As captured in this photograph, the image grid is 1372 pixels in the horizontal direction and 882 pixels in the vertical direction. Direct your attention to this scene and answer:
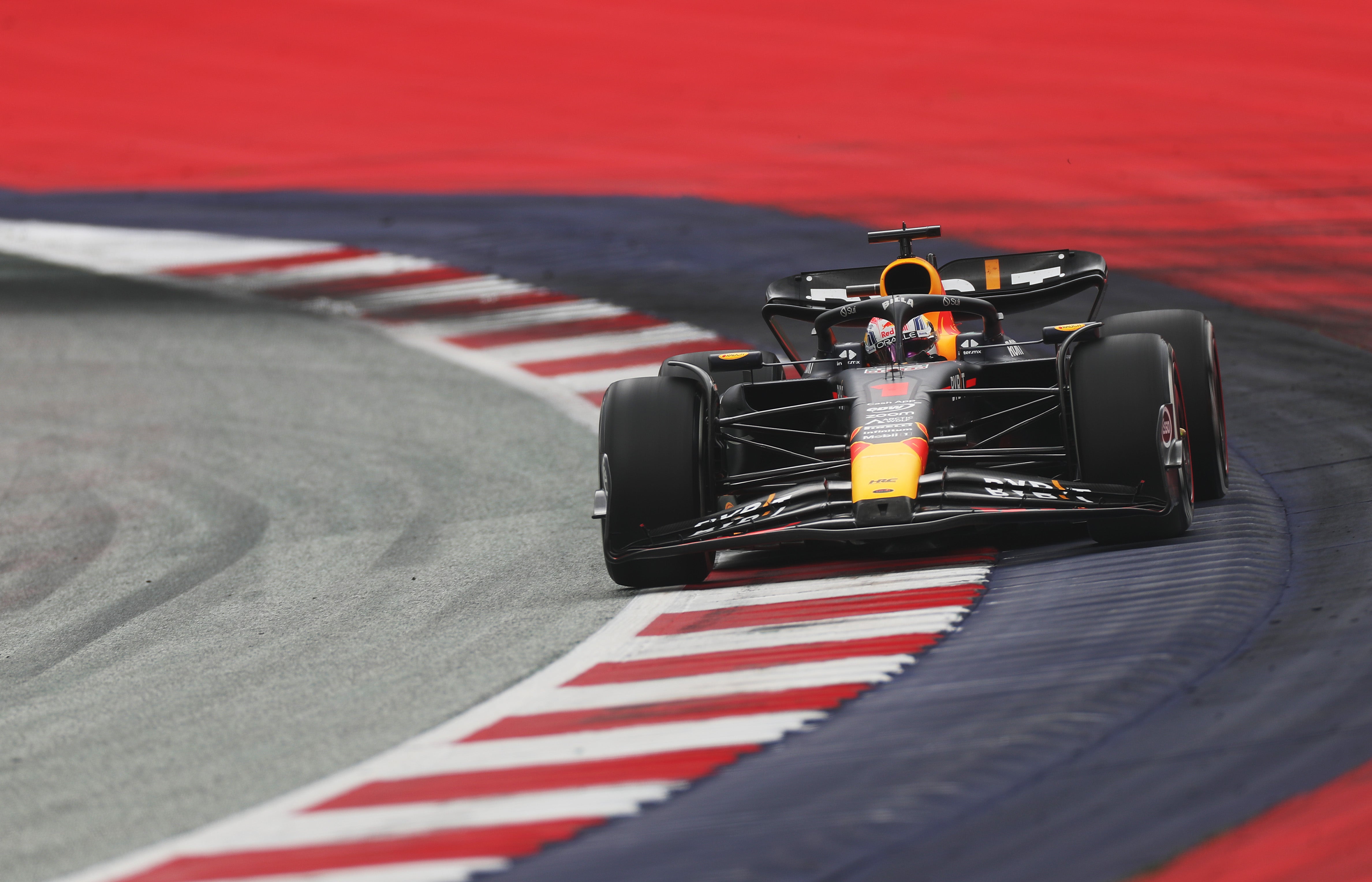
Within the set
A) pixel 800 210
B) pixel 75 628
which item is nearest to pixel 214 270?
pixel 800 210

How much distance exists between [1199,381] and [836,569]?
6.98 ft

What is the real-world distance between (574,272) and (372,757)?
12.1m

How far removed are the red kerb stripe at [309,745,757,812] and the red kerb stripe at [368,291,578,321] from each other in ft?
37.3

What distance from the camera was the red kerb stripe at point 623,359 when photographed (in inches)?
564

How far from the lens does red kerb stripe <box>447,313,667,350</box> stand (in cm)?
1551

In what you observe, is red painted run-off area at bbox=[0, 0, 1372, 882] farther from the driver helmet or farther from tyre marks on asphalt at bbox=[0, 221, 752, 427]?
the driver helmet

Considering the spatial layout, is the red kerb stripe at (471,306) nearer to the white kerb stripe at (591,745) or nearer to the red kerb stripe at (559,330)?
the red kerb stripe at (559,330)

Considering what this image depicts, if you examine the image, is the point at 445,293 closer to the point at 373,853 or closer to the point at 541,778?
the point at 541,778

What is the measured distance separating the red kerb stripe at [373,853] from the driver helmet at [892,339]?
4256mm

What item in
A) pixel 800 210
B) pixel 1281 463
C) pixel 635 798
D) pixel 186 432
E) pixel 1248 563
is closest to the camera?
pixel 635 798

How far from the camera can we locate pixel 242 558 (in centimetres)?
964

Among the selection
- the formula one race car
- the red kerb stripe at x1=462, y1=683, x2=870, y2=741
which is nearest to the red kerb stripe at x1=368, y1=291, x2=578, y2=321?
Answer: the formula one race car

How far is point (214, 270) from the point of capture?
19.0m

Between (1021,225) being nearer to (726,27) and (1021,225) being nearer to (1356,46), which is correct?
(1356,46)
